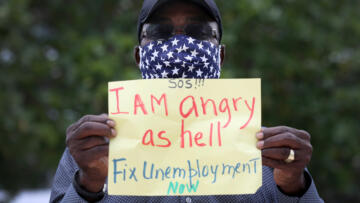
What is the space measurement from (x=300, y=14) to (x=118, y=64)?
8.24ft

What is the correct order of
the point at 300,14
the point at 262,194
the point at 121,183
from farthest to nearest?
1. the point at 300,14
2. the point at 262,194
3. the point at 121,183

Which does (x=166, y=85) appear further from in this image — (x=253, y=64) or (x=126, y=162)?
(x=253, y=64)

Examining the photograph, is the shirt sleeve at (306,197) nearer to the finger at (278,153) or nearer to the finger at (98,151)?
the finger at (278,153)

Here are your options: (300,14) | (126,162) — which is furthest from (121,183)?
(300,14)

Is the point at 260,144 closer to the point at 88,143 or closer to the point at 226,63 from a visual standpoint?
the point at 88,143

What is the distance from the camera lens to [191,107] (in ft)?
7.93

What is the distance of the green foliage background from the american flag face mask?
415 centimetres

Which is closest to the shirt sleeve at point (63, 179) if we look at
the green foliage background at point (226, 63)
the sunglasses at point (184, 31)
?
the sunglasses at point (184, 31)

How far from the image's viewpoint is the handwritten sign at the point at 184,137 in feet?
7.77

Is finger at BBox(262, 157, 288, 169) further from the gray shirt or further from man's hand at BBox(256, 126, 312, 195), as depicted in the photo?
the gray shirt

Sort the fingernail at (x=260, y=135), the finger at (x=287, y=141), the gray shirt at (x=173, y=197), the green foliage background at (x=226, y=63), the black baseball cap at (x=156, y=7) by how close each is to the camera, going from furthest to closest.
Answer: the green foliage background at (x=226, y=63)
the black baseball cap at (x=156, y=7)
the gray shirt at (x=173, y=197)
the fingernail at (x=260, y=135)
the finger at (x=287, y=141)

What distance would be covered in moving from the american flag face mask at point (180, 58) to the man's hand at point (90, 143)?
49cm

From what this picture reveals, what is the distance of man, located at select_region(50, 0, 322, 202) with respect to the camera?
226cm

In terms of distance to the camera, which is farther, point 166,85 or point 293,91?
point 293,91
